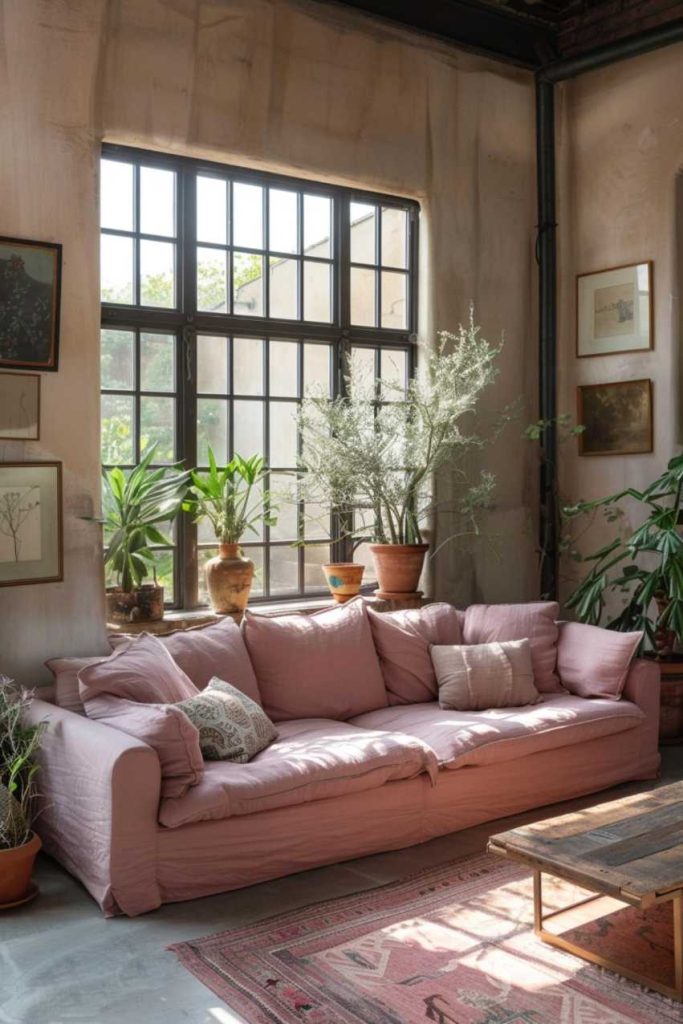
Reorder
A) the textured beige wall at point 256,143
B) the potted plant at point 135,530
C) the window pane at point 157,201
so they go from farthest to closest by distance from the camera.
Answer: the window pane at point 157,201 → the potted plant at point 135,530 → the textured beige wall at point 256,143

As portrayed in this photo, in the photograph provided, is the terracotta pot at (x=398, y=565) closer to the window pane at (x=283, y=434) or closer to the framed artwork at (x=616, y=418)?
the window pane at (x=283, y=434)

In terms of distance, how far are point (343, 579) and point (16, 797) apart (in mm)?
2365

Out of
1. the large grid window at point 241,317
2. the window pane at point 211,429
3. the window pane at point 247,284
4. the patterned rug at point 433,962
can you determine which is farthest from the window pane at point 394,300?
the patterned rug at point 433,962

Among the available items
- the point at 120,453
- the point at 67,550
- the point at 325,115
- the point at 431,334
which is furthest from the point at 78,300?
the point at 431,334

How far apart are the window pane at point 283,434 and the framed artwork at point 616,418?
205cm

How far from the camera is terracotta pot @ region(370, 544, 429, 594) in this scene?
19.6 feet

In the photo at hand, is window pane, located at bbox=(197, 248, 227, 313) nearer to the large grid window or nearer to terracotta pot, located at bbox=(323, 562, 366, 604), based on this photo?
the large grid window

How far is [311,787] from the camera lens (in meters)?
4.01

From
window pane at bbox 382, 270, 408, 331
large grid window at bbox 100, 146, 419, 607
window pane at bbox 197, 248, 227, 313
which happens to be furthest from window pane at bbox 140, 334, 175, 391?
window pane at bbox 382, 270, 408, 331

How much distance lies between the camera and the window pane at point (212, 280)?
568cm

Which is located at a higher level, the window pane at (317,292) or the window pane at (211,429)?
the window pane at (317,292)

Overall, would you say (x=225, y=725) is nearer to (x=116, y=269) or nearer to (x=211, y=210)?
(x=116, y=269)

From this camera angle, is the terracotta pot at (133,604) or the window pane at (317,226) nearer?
the terracotta pot at (133,604)

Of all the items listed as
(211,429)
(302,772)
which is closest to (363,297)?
(211,429)
